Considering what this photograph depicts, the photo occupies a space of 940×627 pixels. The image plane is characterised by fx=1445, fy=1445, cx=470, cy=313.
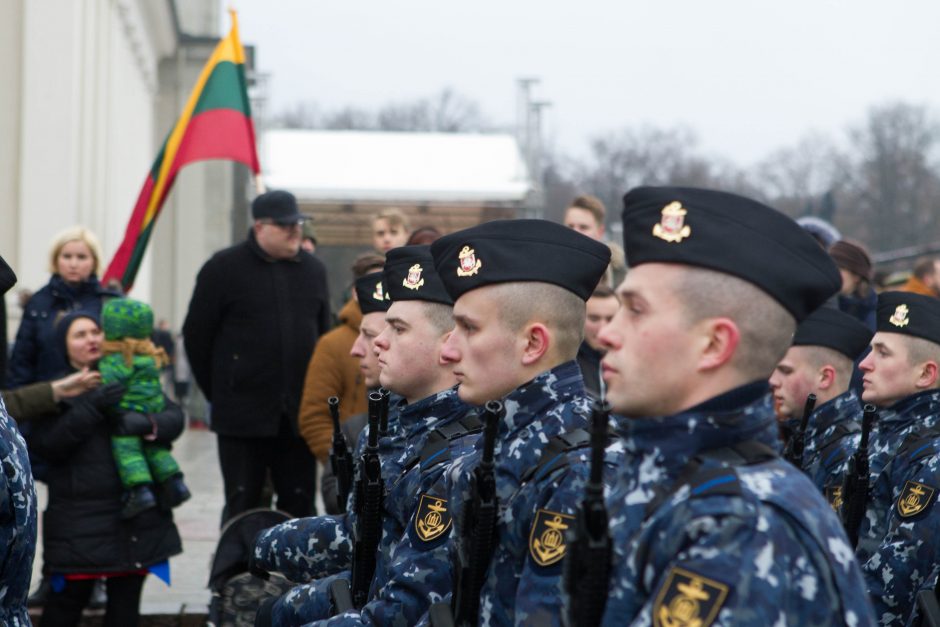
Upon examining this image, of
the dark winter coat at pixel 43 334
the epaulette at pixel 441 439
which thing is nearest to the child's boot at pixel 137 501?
the dark winter coat at pixel 43 334

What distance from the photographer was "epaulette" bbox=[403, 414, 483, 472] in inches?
155

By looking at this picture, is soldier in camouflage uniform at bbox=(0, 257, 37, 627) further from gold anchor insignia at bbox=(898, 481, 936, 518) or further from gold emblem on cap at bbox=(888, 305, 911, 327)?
gold emblem on cap at bbox=(888, 305, 911, 327)

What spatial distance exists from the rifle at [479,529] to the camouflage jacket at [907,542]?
1.88 meters

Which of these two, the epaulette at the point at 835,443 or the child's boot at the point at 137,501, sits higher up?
the epaulette at the point at 835,443

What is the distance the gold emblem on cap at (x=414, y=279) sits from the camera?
15.2ft

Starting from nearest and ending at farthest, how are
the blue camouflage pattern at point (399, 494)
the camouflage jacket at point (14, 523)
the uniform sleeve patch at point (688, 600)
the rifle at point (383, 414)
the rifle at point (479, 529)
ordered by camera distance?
the uniform sleeve patch at point (688, 600) → the rifle at point (479, 529) → the camouflage jacket at point (14, 523) → the blue camouflage pattern at point (399, 494) → the rifle at point (383, 414)

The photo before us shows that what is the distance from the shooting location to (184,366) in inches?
1058

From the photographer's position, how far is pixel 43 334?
761cm

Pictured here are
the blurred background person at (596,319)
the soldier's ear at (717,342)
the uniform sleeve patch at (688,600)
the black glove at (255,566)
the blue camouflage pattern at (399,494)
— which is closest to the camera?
the uniform sleeve patch at (688,600)

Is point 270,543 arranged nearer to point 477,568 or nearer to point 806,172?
point 477,568

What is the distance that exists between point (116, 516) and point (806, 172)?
68.8 metres

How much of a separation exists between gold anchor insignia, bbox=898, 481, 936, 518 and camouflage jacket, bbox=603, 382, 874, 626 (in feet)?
7.28

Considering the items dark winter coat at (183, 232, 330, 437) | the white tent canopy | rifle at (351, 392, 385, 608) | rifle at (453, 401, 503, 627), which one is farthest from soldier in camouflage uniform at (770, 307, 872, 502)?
the white tent canopy

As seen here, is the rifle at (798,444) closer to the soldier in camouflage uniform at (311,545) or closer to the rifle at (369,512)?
the soldier in camouflage uniform at (311,545)
